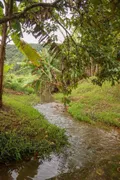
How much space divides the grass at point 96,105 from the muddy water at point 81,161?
1.04 m

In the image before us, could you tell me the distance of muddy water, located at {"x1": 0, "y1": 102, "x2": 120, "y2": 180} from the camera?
17.3 feet

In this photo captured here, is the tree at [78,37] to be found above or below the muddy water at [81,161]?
above

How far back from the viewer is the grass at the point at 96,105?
35.9ft

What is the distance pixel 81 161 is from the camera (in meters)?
6.49

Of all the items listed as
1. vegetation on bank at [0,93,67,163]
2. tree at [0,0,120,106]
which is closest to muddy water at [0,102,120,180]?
vegetation on bank at [0,93,67,163]

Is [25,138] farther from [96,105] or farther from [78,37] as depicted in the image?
[96,105]

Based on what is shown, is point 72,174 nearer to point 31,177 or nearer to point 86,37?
point 31,177

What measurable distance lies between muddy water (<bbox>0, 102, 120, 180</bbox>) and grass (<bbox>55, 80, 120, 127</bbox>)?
41.0 inches

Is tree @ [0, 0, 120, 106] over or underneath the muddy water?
over

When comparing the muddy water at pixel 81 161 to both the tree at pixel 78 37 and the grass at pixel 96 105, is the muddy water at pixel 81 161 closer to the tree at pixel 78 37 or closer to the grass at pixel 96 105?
the grass at pixel 96 105

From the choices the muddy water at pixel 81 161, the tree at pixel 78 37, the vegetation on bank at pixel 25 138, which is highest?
the tree at pixel 78 37

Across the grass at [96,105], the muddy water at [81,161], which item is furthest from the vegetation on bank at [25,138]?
the grass at [96,105]

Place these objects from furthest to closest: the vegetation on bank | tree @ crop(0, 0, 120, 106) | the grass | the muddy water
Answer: the grass
the vegetation on bank
the muddy water
tree @ crop(0, 0, 120, 106)

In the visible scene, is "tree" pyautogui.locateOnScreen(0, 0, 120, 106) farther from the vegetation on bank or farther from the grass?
the grass
